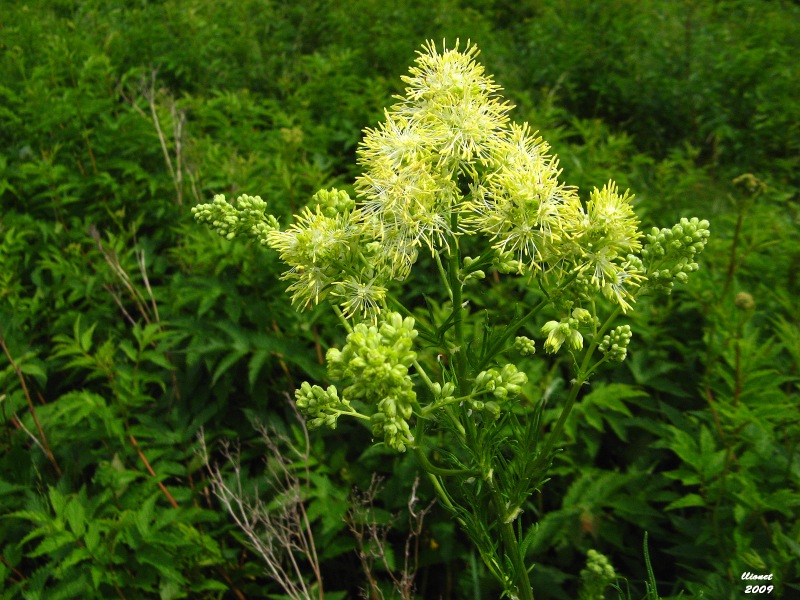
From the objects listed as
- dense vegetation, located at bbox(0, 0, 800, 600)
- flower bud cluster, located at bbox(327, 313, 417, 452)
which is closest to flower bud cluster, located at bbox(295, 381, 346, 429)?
flower bud cluster, located at bbox(327, 313, 417, 452)

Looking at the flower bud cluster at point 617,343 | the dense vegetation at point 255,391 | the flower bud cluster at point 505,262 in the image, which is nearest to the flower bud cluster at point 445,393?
the flower bud cluster at point 505,262

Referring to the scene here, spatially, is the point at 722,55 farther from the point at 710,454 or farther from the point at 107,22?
the point at 107,22

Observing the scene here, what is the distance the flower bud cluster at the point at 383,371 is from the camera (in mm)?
1505

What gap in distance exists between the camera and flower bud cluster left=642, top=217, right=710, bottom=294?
1.89m

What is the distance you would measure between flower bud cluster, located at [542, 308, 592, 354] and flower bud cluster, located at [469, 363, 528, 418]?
147 millimetres

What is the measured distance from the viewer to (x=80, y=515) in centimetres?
267

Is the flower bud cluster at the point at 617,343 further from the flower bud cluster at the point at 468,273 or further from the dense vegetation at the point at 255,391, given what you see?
the dense vegetation at the point at 255,391

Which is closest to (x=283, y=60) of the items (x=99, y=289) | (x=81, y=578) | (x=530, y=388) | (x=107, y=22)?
(x=107, y=22)

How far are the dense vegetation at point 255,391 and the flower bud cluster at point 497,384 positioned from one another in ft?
3.29

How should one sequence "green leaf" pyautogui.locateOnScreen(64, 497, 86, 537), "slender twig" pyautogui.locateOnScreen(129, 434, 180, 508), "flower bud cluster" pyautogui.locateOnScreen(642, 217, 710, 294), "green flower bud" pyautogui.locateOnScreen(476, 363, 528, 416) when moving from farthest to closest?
"slender twig" pyautogui.locateOnScreen(129, 434, 180, 508)
"green leaf" pyautogui.locateOnScreen(64, 497, 86, 537)
"flower bud cluster" pyautogui.locateOnScreen(642, 217, 710, 294)
"green flower bud" pyautogui.locateOnScreen(476, 363, 528, 416)

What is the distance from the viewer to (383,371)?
149 cm

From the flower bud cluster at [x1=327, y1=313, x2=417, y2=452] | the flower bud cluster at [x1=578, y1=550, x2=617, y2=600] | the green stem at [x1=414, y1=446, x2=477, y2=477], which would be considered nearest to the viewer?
the flower bud cluster at [x1=327, y1=313, x2=417, y2=452]

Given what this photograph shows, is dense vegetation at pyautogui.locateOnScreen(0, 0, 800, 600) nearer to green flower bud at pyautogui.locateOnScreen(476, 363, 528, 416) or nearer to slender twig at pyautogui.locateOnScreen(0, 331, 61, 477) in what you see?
slender twig at pyautogui.locateOnScreen(0, 331, 61, 477)

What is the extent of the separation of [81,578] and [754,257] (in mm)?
3859
